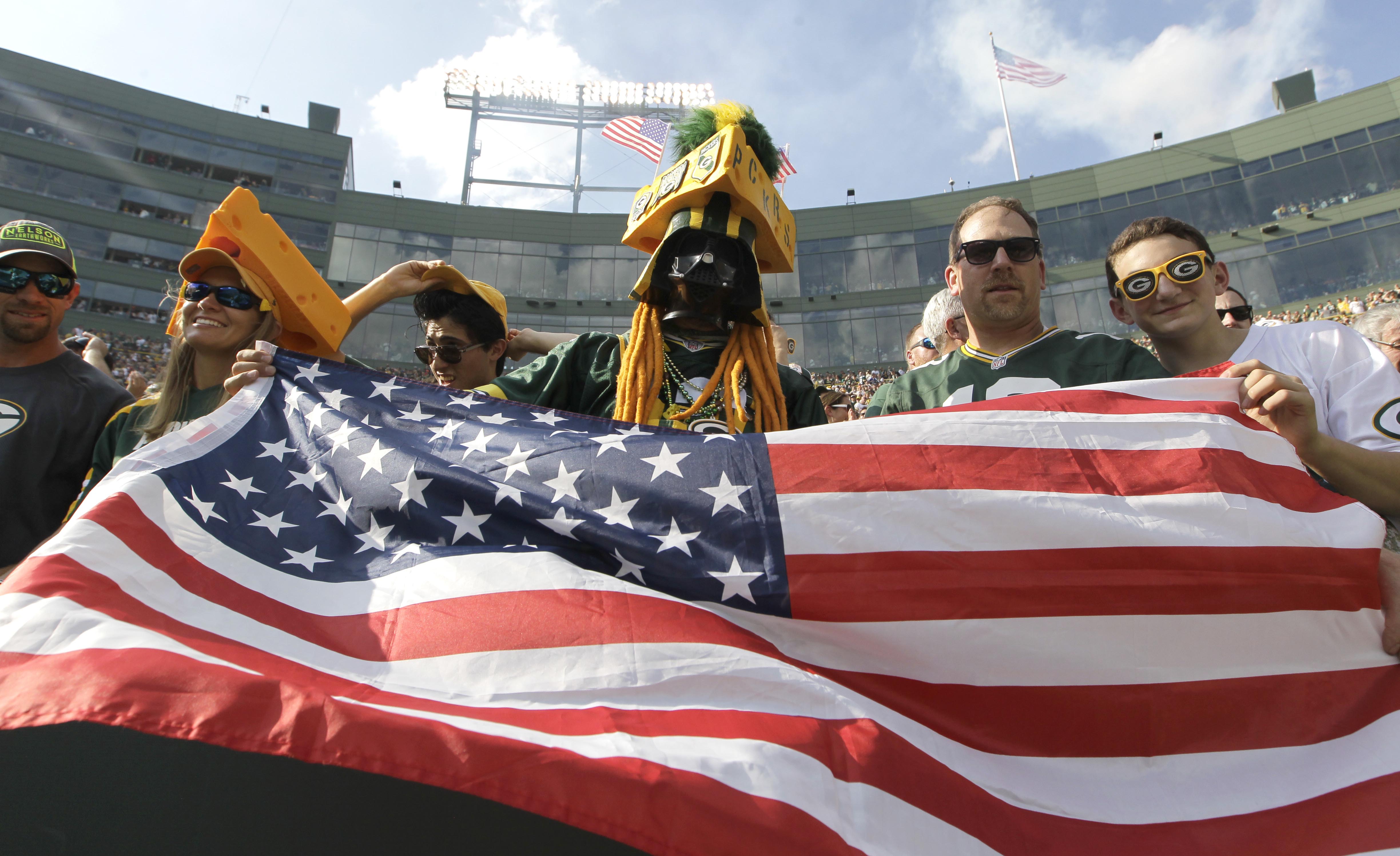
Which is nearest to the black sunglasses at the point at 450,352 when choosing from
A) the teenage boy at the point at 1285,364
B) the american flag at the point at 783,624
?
the american flag at the point at 783,624

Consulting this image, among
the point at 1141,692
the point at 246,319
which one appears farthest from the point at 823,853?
the point at 246,319

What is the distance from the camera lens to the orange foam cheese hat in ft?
9.75

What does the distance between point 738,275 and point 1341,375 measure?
90.5 inches

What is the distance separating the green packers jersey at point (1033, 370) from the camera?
8.86ft

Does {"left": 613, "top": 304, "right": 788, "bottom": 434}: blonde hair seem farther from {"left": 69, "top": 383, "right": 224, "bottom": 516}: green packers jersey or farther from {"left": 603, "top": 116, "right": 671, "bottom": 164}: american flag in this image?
{"left": 603, "top": 116, "right": 671, "bottom": 164}: american flag

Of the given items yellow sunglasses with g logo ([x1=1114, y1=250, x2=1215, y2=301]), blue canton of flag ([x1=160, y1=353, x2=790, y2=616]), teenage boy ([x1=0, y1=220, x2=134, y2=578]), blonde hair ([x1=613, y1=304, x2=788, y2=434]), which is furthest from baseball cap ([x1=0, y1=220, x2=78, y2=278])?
yellow sunglasses with g logo ([x1=1114, y1=250, x2=1215, y2=301])

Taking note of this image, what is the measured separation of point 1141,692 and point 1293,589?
21.0 inches

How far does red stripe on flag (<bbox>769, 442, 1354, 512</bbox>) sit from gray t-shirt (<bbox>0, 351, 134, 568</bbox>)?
306 centimetres

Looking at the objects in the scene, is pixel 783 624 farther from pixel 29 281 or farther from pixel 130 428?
pixel 29 281

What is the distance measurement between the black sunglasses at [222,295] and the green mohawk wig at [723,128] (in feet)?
6.70

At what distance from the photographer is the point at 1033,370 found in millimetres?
2797

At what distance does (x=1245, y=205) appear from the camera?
30.8 m

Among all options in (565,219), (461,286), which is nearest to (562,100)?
(565,219)

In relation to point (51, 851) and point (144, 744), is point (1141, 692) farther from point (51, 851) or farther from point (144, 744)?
point (51, 851)
